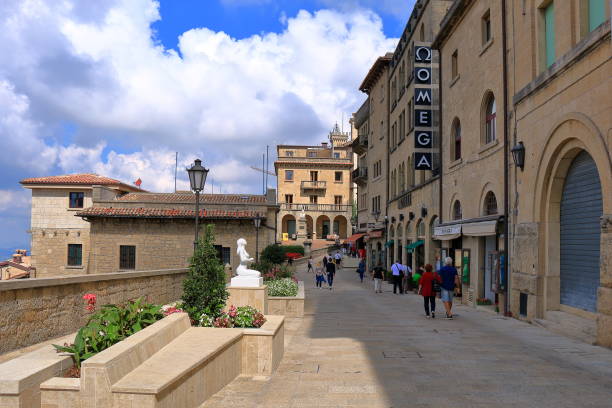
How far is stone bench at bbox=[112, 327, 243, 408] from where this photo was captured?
4.77 meters

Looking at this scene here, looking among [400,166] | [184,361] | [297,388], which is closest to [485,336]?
[297,388]

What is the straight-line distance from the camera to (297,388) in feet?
22.5

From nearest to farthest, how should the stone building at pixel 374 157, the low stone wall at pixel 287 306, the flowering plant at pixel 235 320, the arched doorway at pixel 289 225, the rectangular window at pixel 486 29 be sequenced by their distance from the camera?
the flowering plant at pixel 235 320
the low stone wall at pixel 287 306
the rectangular window at pixel 486 29
the stone building at pixel 374 157
the arched doorway at pixel 289 225

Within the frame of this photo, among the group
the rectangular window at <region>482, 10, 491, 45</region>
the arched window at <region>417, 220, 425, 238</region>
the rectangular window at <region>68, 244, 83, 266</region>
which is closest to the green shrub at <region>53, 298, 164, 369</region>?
the rectangular window at <region>482, 10, 491, 45</region>

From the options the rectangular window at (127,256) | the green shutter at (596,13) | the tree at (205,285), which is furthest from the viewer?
the rectangular window at (127,256)

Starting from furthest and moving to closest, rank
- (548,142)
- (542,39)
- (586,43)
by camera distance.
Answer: (542,39) < (548,142) < (586,43)

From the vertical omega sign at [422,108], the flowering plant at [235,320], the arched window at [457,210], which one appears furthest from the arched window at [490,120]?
the flowering plant at [235,320]

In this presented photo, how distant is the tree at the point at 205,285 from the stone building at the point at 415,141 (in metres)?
15.9

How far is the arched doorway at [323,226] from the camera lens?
80.1 metres

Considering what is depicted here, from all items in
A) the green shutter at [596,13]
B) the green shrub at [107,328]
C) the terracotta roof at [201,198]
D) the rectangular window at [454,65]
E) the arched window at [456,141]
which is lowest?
the green shrub at [107,328]

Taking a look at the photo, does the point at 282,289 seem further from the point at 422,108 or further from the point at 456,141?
the point at 422,108

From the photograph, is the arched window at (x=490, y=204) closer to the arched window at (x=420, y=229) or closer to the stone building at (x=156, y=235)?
the arched window at (x=420, y=229)

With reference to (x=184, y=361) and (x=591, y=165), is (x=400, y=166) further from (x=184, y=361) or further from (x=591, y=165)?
(x=184, y=361)

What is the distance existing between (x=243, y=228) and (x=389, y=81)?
1444 cm
